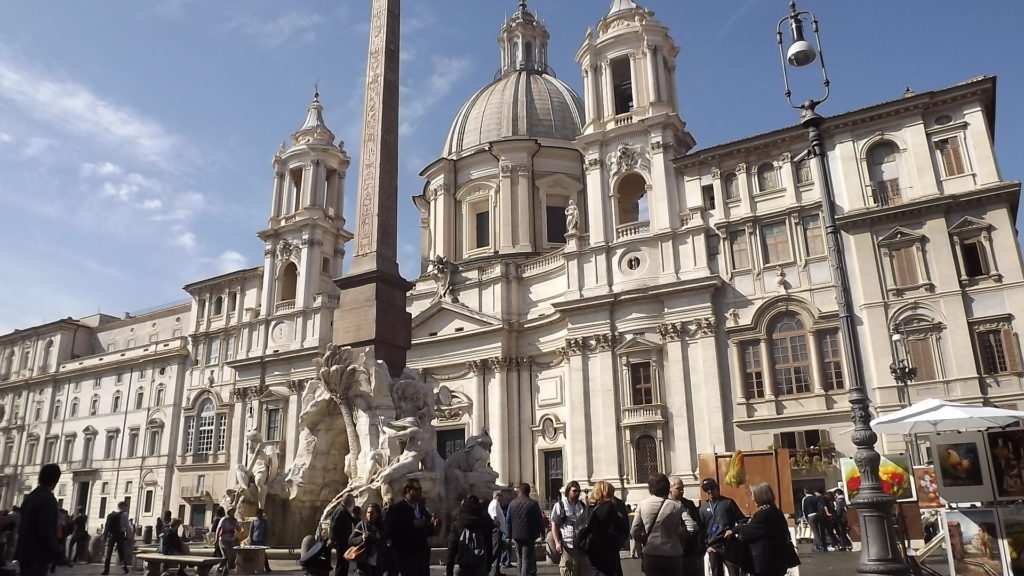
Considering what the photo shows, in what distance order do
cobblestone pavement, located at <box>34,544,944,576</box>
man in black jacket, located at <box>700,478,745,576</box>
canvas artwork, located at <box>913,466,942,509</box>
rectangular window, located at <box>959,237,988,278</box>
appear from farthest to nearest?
rectangular window, located at <box>959,237,988,278</box>, canvas artwork, located at <box>913,466,942,509</box>, cobblestone pavement, located at <box>34,544,944,576</box>, man in black jacket, located at <box>700,478,745,576</box>

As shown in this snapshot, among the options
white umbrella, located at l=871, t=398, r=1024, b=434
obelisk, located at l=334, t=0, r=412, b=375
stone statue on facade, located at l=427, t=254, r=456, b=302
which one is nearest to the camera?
white umbrella, located at l=871, t=398, r=1024, b=434

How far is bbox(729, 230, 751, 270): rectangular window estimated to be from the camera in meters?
28.3

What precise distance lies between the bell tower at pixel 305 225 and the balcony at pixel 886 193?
1071 inches

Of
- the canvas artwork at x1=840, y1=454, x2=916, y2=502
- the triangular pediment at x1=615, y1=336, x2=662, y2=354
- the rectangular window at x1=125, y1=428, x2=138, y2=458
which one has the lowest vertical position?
the canvas artwork at x1=840, y1=454, x2=916, y2=502

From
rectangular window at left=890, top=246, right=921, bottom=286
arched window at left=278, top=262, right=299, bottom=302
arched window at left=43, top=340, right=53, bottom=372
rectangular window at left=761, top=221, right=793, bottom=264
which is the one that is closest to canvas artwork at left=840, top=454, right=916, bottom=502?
rectangular window at left=890, top=246, right=921, bottom=286

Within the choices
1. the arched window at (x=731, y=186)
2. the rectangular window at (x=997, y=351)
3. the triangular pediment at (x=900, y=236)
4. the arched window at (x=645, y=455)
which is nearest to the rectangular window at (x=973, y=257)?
the triangular pediment at (x=900, y=236)

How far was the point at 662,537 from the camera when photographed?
7051 millimetres

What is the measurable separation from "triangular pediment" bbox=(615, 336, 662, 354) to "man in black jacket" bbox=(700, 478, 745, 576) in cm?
2016

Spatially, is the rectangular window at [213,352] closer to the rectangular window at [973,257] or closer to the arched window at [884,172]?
the arched window at [884,172]

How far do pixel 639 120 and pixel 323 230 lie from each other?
19773mm

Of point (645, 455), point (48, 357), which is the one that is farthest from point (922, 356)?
point (48, 357)

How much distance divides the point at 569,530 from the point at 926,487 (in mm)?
10204

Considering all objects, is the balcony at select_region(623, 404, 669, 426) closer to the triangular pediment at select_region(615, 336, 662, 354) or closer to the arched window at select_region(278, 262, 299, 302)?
the triangular pediment at select_region(615, 336, 662, 354)

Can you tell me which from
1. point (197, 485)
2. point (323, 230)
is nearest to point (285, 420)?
point (197, 485)
